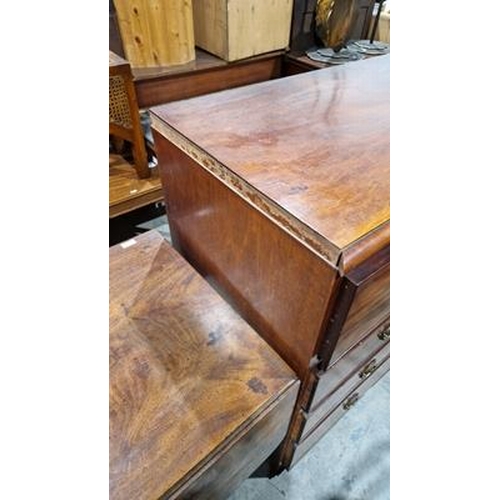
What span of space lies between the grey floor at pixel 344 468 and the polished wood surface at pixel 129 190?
1.07 m

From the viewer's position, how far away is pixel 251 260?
2.03 feet

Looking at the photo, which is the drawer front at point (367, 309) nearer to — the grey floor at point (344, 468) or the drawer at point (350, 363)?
the drawer at point (350, 363)

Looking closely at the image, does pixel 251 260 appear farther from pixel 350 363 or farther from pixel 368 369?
pixel 368 369

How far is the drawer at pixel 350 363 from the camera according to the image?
687 mm

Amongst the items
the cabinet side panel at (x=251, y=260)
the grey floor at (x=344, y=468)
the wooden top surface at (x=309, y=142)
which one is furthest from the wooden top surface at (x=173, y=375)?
the grey floor at (x=344, y=468)

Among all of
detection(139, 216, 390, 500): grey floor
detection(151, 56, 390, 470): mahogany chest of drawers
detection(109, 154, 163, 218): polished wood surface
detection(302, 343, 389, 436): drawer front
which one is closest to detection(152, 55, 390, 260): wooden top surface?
detection(151, 56, 390, 470): mahogany chest of drawers

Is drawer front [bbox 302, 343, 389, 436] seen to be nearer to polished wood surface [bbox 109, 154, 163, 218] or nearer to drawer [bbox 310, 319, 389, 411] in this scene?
drawer [bbox 310, 319, 389, 411]

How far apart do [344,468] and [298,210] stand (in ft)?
3.17
